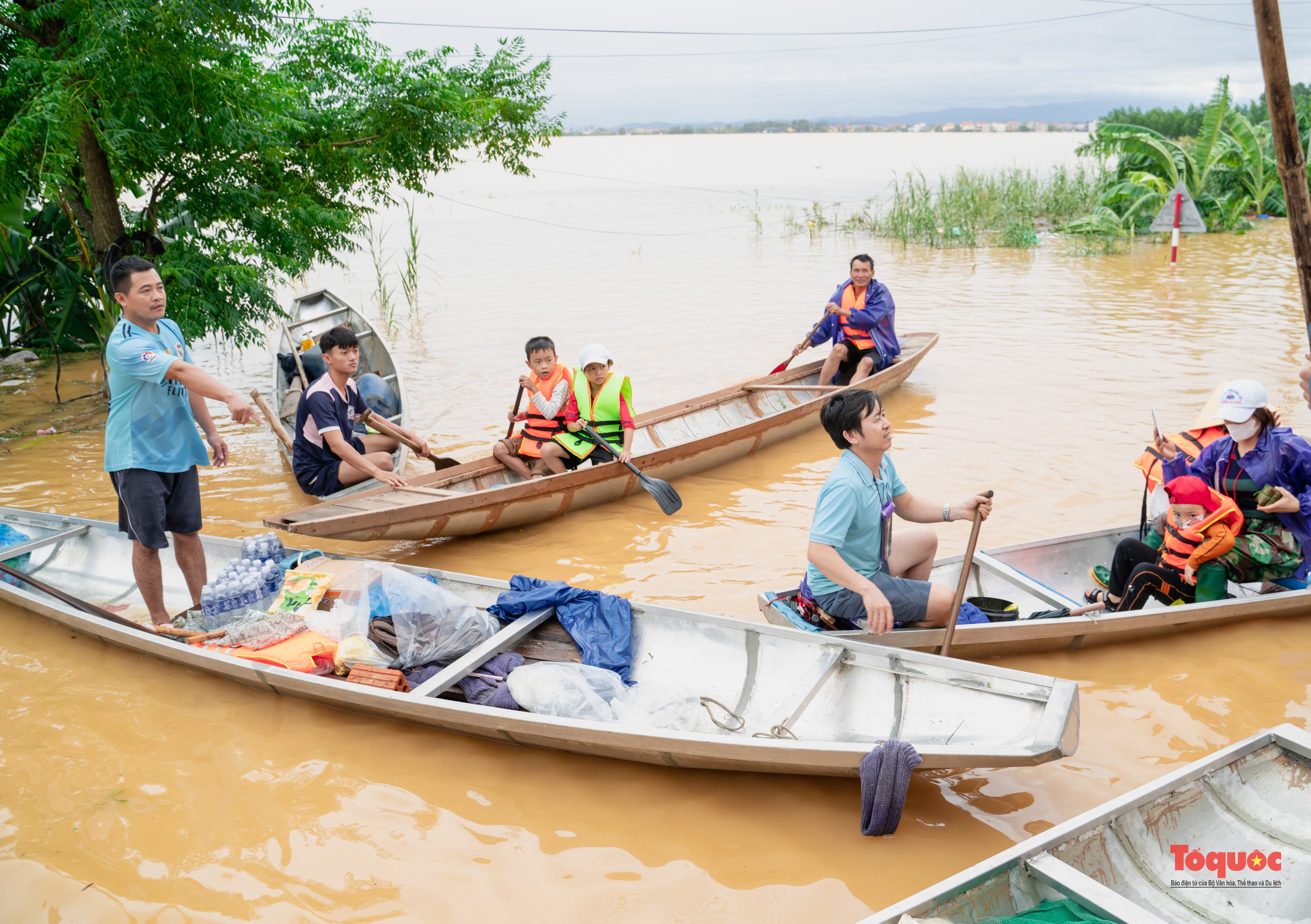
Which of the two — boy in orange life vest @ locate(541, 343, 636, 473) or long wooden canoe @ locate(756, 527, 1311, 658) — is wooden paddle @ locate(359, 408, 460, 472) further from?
long wooden canoe @ locate(756, 527, 1311, 658)

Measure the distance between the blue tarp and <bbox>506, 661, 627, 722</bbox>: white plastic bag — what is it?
13cm

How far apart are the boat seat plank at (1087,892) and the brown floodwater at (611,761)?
2.14 ft

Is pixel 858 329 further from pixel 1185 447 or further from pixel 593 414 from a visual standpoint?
pixel 1185 447

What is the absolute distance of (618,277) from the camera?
18.0 metres

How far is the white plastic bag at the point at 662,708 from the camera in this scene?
147 inches

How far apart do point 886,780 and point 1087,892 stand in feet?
2.45

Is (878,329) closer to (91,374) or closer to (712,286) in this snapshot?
(712,286)

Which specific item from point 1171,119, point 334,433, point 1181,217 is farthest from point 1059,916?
point 1171,119

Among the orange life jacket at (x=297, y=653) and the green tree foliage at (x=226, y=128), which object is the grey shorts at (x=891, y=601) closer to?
the orange life jacket at (x=297, y=653)

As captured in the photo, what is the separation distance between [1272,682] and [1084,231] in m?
17.0

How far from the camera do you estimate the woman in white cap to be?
4.27 metres

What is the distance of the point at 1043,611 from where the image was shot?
4.66 metres

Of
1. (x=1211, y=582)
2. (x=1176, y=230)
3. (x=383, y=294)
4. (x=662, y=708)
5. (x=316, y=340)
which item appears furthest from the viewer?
(x=1176, y=230)

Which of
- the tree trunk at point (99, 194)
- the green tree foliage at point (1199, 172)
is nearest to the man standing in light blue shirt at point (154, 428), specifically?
the tree trunk at point (99, 194)
